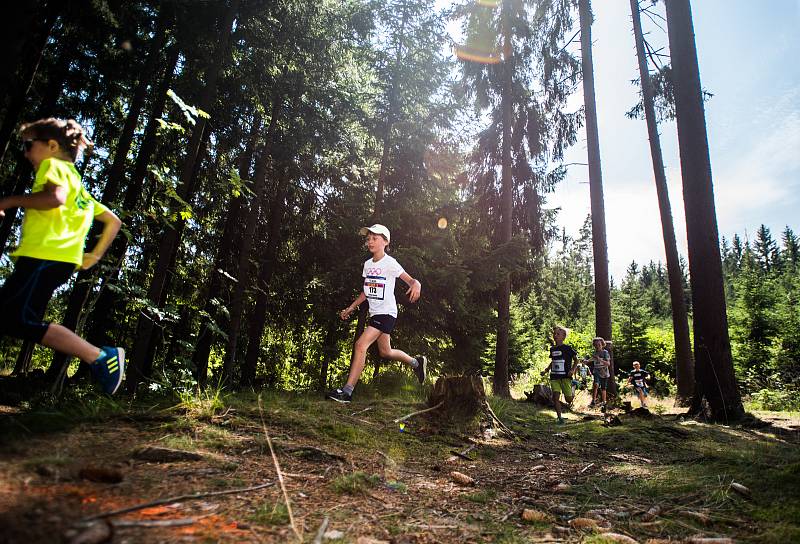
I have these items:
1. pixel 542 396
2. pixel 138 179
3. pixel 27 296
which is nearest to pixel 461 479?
pixel 27 296

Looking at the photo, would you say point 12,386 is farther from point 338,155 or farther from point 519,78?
point 519,78

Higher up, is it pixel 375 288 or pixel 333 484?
pixel 375 288

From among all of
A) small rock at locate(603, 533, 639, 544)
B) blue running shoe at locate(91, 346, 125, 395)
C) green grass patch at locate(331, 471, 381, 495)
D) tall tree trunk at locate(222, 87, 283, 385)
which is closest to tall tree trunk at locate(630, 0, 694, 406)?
small rock at locate(603, 533, 639, 544)

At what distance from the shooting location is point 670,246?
13.8 m

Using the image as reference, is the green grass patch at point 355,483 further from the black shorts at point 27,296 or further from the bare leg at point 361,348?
the bare leg at point 361,348

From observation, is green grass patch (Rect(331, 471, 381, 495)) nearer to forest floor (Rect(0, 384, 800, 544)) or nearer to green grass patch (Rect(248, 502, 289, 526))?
forest floor (Rect(0, 384, 800, 544))

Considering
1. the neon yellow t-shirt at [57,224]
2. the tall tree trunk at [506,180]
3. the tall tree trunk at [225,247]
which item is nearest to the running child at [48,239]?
the neon yellow t-shirt at [57,224]

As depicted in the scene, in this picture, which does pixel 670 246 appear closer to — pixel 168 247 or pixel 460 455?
pixel 460 455

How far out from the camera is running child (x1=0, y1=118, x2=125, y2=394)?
2.64 metres

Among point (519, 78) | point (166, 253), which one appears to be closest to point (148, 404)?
point (166, 253)

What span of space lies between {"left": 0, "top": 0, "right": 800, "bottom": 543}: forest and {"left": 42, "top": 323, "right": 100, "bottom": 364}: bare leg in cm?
53

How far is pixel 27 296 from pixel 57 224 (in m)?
0.50

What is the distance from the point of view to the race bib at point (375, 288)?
18.5 ft

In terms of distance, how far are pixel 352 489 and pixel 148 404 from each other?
249cm
